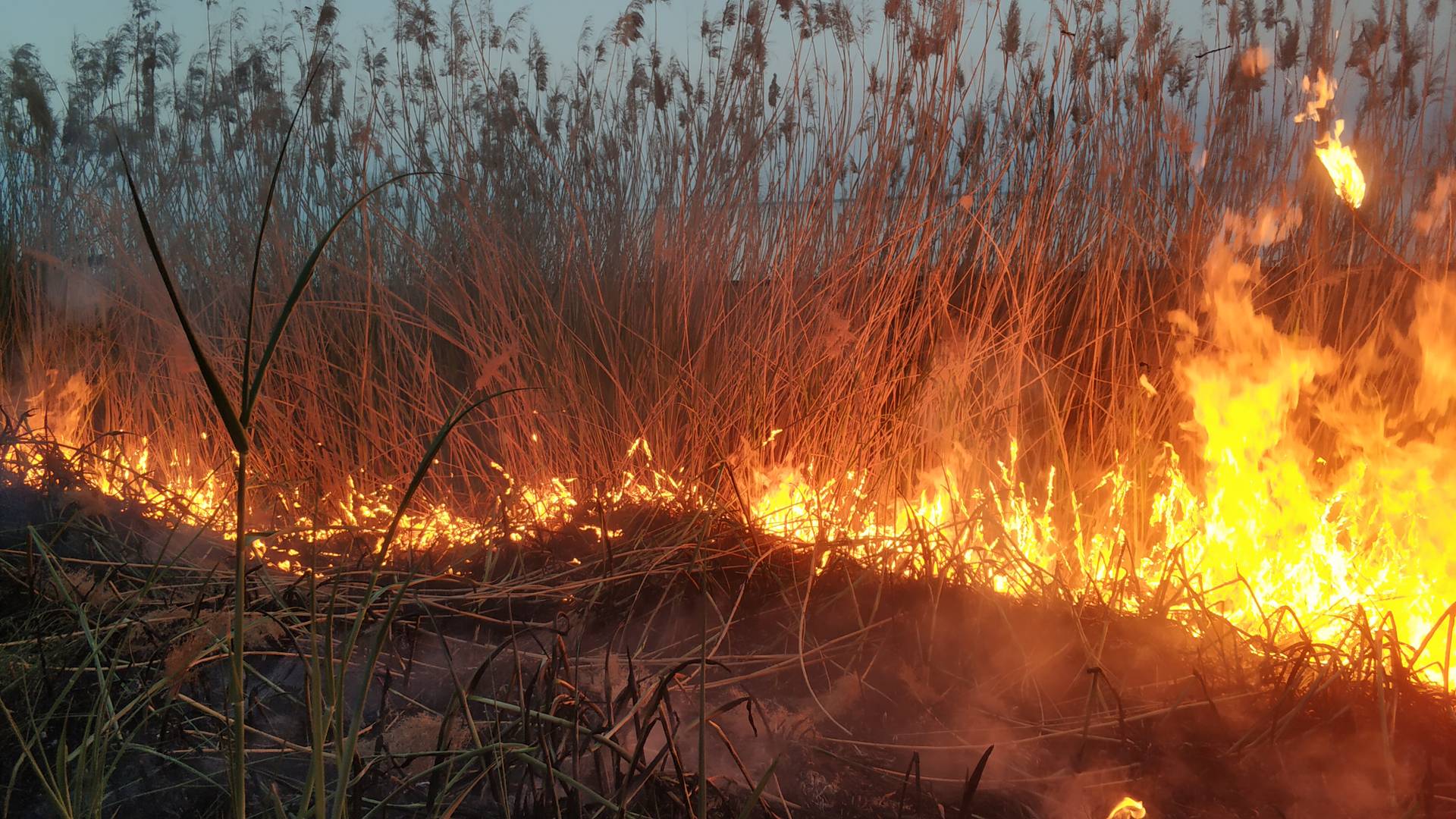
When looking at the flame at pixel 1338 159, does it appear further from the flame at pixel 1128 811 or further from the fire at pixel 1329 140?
the flame at pixel 1128 811

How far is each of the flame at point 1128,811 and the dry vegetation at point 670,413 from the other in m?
0.04

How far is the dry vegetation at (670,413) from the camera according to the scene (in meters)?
1.23

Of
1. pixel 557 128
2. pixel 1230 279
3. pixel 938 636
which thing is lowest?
pixel 938 636

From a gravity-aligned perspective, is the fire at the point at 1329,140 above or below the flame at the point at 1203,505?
above

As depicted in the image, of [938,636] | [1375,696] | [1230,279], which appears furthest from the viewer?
[1230,279]

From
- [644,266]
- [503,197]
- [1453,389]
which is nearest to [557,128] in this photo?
[503,197]

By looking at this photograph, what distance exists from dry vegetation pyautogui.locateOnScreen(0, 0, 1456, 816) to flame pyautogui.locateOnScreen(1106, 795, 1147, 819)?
4 centimetres

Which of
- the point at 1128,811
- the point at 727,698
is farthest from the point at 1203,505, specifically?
the point at 727,698

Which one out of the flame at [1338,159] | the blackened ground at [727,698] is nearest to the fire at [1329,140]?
the flame at [1338,159]

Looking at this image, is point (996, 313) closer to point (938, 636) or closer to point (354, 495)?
point (938, 636)

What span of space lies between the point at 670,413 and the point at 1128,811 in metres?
1.54

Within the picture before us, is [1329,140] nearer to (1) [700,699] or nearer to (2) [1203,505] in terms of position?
(2) [1203,505]

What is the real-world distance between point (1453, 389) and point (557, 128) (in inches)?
103

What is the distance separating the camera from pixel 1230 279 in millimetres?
2289
